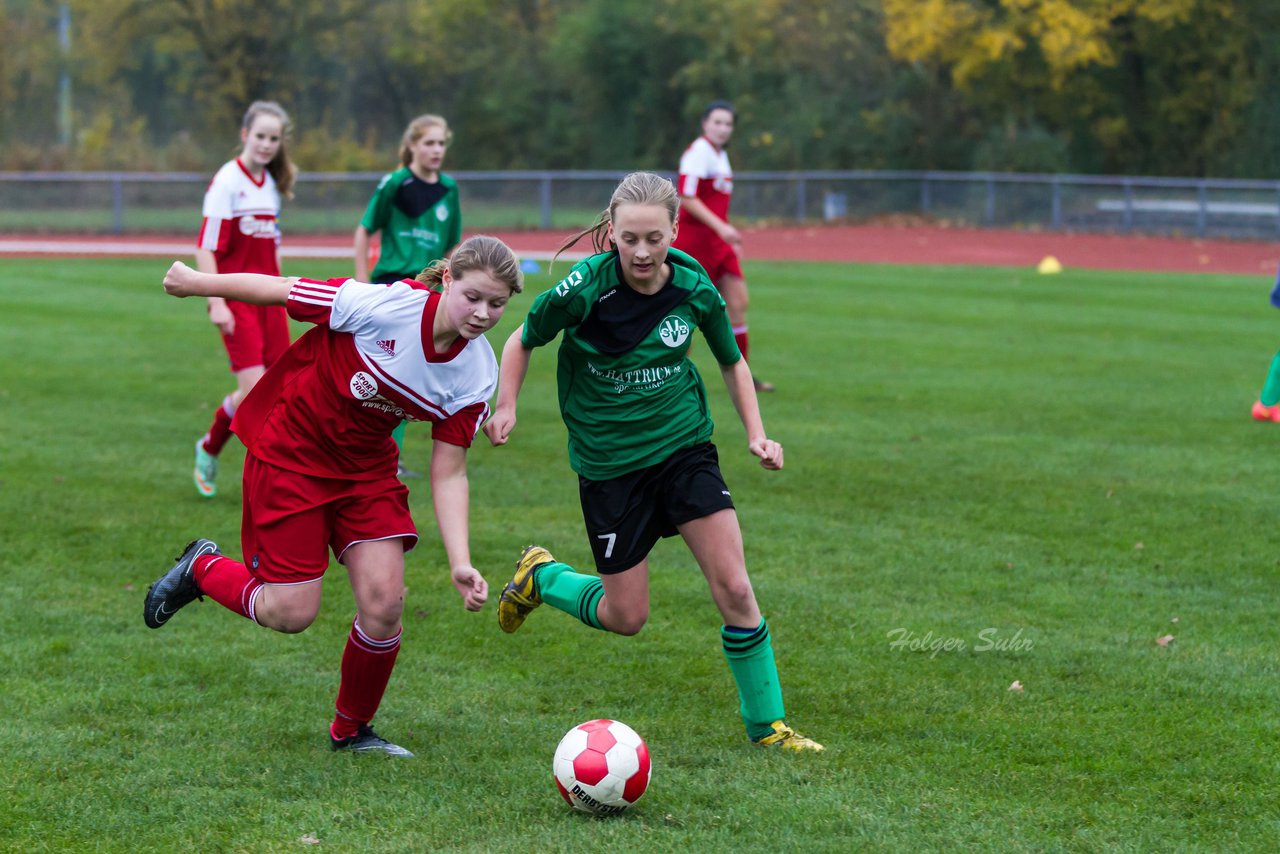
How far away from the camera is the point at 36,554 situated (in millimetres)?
6961

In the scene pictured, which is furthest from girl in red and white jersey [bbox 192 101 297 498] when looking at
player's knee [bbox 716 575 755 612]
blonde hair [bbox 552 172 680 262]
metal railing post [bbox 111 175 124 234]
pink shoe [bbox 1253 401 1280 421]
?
metal railing post [bbox 111 175 124 234]

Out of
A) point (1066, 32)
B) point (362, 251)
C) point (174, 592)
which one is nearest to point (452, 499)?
point (174, 592)

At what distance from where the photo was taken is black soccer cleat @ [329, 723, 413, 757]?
462 centimetres

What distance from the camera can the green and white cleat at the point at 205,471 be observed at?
26.9 ft

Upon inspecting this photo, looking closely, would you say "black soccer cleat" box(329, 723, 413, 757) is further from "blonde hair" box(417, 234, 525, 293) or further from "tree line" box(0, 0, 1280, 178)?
"tree line" box(0, 0, 1280, 178)

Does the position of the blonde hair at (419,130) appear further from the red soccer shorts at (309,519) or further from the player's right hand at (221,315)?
the red soccer shorts at (309,519)

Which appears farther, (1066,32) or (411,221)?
(1066,32)

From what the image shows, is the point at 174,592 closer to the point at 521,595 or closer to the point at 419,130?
the point at 521,595

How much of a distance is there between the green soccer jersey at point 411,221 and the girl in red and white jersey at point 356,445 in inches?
168

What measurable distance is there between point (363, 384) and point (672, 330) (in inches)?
39.1

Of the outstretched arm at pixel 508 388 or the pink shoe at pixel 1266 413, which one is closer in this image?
the outstretched arm at pixel 508 388

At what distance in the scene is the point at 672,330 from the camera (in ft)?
15.4

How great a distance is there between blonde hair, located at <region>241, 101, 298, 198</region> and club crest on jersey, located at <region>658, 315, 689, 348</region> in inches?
159

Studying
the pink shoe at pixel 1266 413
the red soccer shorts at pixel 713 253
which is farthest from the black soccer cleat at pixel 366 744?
the pink shoe at pixel 1266 413
